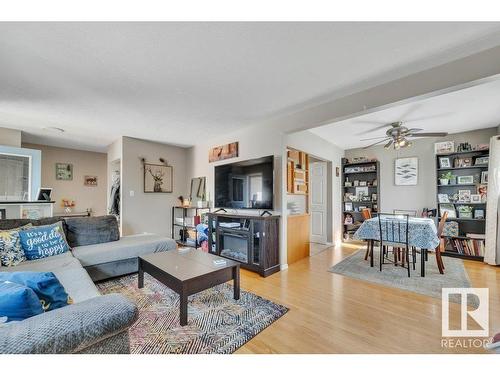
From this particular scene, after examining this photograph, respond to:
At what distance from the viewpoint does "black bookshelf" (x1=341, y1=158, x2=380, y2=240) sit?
200 inches

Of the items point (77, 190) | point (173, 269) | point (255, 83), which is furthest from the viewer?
point (77, 190)

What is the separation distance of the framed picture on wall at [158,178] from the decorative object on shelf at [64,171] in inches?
87.9

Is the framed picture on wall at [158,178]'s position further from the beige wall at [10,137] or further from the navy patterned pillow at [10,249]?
the navy patterned pillow at [10,249]

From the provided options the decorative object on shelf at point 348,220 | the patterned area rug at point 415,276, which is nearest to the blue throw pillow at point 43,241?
the patterned area rug at point 415,276

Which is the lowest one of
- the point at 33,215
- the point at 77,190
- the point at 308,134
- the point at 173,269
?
the point at 173,269

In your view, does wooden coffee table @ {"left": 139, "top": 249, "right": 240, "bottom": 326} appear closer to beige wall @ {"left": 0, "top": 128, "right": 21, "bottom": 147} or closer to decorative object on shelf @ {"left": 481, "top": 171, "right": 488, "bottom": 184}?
beige wall @ {"left": 0, "top": 128, "right": 21, "bottom": 147}

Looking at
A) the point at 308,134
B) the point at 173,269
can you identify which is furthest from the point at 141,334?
the point at 308,134

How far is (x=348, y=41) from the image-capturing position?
65.1 inches

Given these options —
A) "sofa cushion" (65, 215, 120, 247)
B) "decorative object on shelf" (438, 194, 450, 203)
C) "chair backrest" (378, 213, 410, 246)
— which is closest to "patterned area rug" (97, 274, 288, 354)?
"sofa cushion" (65, 215, 120, 247)

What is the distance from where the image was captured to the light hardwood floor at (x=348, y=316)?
1603 mm

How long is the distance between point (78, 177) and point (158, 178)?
7.45ft

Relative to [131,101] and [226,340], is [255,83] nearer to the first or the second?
[131,101]

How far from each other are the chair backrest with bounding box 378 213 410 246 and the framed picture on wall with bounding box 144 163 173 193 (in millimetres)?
4227

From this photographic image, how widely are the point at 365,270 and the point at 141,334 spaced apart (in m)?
2.95
